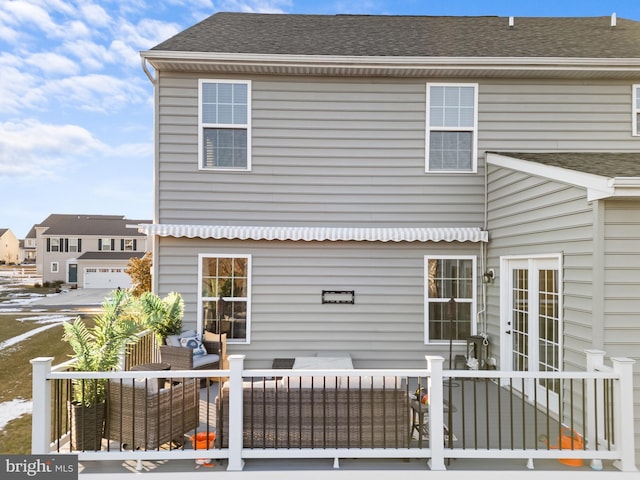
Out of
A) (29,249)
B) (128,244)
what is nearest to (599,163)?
(128,244)

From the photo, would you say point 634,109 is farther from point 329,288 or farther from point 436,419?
point 436,419

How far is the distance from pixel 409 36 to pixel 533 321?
6264mm

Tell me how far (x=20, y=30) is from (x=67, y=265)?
2733 centimetres

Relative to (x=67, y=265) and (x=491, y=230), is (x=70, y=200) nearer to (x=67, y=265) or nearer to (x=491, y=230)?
(x=67, y=265)

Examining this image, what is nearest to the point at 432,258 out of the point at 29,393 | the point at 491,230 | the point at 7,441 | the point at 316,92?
the point at 491,230

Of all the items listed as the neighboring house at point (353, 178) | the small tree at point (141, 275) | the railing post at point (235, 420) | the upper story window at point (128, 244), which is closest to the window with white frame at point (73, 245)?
the upper story window at point (128, 244)

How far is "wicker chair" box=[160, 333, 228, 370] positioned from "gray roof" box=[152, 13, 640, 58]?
5.38 m

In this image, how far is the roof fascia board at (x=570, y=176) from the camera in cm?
445

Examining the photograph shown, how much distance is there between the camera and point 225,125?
7617 mm

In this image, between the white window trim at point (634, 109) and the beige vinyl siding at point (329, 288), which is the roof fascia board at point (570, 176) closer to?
the beige vinyl siding at point (329, 288)

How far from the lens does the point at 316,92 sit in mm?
7660

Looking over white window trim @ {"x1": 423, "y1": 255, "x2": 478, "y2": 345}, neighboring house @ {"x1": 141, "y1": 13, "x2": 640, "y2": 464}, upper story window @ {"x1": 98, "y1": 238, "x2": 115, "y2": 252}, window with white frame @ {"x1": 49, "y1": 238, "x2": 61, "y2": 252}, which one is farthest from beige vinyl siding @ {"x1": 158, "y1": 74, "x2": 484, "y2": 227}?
window with white frame @ {"x1": 49, "y1": 238, "x2": 61, "y2": 252}

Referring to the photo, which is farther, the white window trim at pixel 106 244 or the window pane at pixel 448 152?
the white window trim at pixel 106 244

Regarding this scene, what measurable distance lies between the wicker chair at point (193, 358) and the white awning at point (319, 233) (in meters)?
1.91
